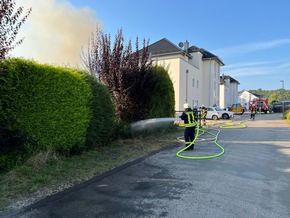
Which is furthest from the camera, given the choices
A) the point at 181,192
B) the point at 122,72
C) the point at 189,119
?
the point at 122,72

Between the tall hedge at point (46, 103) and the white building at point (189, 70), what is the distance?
1407 cm

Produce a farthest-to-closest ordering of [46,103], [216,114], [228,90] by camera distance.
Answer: [228,90] < [216,114] < [46,103]

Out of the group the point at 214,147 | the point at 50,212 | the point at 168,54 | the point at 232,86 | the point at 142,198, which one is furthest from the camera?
the point at 232,86

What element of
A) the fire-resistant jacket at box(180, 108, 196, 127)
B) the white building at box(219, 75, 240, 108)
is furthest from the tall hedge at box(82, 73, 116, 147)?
the white building at box(219, 75, 240, 108)

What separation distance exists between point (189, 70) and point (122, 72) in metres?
22.4

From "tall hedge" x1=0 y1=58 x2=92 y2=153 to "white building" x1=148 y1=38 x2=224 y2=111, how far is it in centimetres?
1407

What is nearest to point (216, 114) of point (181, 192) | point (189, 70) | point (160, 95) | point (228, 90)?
point (189, 70)

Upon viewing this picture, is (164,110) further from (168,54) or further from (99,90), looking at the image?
(168,54)

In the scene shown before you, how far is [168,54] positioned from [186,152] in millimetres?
25103

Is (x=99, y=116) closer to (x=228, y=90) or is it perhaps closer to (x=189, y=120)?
(x=189, y=120)

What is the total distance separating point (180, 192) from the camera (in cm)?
491

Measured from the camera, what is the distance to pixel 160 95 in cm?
1416

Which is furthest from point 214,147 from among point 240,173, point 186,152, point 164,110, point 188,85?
point 188,85

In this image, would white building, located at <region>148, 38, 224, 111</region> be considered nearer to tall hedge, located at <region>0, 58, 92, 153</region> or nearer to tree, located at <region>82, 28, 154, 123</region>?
tree, located at <region>82, 28, 154, 123</region>
